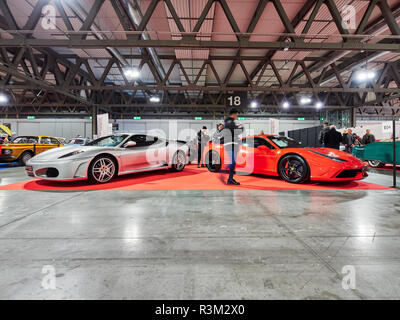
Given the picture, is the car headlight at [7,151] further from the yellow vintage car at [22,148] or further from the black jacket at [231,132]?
the black jacket at [231,132]

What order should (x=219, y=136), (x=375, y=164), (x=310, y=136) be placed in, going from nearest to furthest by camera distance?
(x=219, y=136) < (x=375, y=164) < (x=310, y=136)

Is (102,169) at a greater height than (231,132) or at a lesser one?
lesser

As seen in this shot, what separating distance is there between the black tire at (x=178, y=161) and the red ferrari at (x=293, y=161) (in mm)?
1144

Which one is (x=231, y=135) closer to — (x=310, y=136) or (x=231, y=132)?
(x=231, y=132)

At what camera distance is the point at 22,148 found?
8.55 meters

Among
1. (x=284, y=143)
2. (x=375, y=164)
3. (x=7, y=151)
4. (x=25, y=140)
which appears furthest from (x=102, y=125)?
(x=375, y=164)

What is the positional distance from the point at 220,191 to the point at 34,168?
3765 millimetres

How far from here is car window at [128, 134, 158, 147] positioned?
531 cm

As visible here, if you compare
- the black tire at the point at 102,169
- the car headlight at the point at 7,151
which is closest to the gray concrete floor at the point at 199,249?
the black tire at the point at 102,169

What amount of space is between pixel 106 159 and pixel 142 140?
1.14 metres
